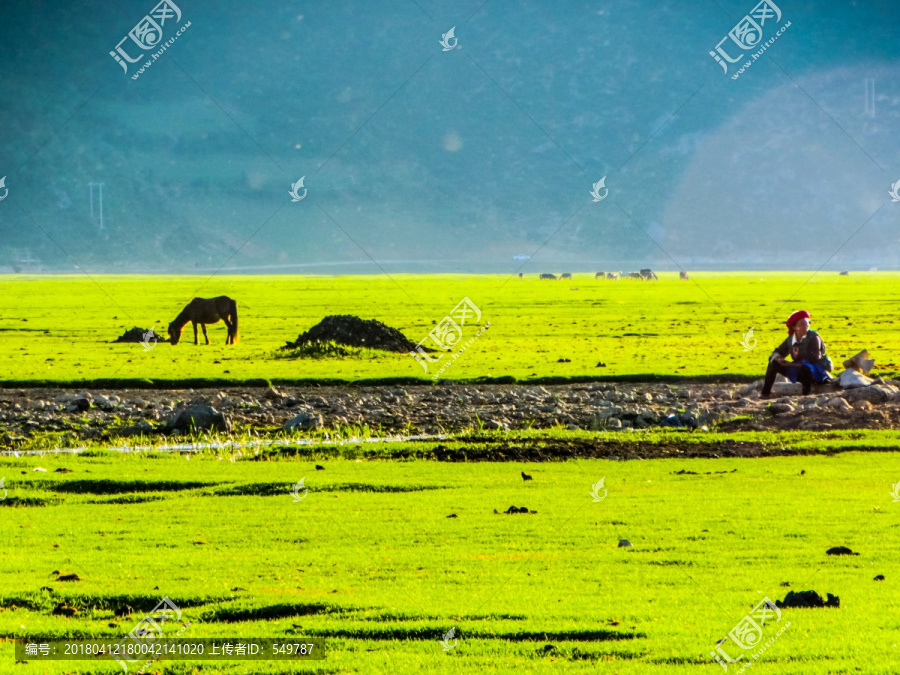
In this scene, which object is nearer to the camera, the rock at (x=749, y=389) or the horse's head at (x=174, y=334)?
the rock at (x=749, y=389)

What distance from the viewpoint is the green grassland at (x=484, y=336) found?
35.9m

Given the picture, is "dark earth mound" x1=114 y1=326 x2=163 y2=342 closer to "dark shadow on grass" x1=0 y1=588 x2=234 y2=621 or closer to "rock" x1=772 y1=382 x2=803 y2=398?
"rock" x1=772 y1=382 x2=803 y2=398

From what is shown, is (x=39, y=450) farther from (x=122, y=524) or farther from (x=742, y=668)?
(x=742, y=668)

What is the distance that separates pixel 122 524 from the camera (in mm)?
13867

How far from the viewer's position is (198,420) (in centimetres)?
2419
